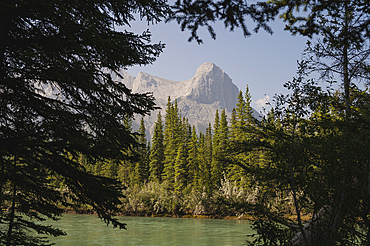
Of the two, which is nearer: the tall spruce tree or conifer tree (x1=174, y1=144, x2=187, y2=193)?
the tall spruce tree

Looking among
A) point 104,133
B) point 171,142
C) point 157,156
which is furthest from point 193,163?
point 104,133

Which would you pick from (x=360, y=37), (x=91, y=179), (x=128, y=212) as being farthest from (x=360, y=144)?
(x=128, y=212)

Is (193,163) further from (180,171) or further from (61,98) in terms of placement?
(61,98)

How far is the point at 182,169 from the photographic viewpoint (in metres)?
42.9

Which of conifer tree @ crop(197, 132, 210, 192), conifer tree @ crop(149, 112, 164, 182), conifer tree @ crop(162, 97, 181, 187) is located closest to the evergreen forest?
conifer tree @ crop(197, 132, 210, 192)

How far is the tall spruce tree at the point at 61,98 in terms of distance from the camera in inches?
193

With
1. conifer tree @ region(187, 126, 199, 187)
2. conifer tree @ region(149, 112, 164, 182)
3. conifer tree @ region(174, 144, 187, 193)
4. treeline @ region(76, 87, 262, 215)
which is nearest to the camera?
treeline @ region(76, 87, 262, 215)

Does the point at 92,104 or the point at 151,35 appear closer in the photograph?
the point at 92,104

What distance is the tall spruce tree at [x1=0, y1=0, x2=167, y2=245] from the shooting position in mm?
4895

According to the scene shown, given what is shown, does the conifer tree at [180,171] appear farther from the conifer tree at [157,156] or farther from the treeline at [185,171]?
the conifer tree at [157,156]

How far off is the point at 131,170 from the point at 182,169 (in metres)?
10.2

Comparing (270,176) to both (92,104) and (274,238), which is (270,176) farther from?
(92,104)

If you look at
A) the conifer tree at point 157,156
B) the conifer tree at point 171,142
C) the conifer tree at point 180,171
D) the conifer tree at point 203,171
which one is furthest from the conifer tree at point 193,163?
the conifer tree at point 157,156

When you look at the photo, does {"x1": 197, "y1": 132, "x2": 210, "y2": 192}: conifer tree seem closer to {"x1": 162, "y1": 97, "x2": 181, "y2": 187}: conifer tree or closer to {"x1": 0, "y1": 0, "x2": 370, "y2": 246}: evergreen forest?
{"x1": 162, "y1": 97, "x2": 181, "y2": 187}: conifer tree
